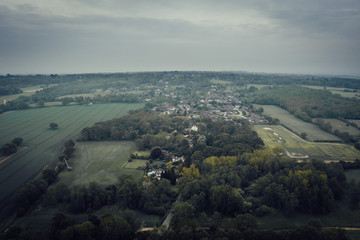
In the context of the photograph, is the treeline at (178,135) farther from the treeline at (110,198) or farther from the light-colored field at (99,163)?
the treeline at (110,198)

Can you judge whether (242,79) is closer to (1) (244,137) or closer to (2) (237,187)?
(1) (244,137)

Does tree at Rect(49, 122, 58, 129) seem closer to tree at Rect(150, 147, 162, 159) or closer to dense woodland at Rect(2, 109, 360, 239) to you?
dense woodland at Rect(2, 109, 360, 239)

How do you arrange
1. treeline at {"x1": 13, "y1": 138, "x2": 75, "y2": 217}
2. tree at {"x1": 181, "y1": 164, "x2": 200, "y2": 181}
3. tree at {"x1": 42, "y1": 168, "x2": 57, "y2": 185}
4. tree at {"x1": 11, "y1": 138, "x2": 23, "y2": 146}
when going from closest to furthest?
treeline at {"x1": 13, "y1": 138, "x2": 75, "y2": 217} → tree at {"x1": 181, "y1": 164, "x2": 200, "y2": 181} → tree at {"x1": 42, "y1": 168, "x2": 57, "y2": 185} → tree at {"x1": 11, "y1": 138, "x2": 23, "y2": 146}

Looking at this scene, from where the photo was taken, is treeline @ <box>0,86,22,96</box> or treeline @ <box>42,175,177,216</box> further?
treeline @ <box>0,86,22,96</box>

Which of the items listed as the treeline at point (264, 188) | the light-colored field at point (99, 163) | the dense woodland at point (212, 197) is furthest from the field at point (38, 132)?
the treeline at point (264, 188)

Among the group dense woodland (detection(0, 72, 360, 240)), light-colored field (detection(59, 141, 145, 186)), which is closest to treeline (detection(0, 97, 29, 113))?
dense woodland (detection(0, 72, 360, 240))

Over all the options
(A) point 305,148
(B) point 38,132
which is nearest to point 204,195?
(A) point 305,148
